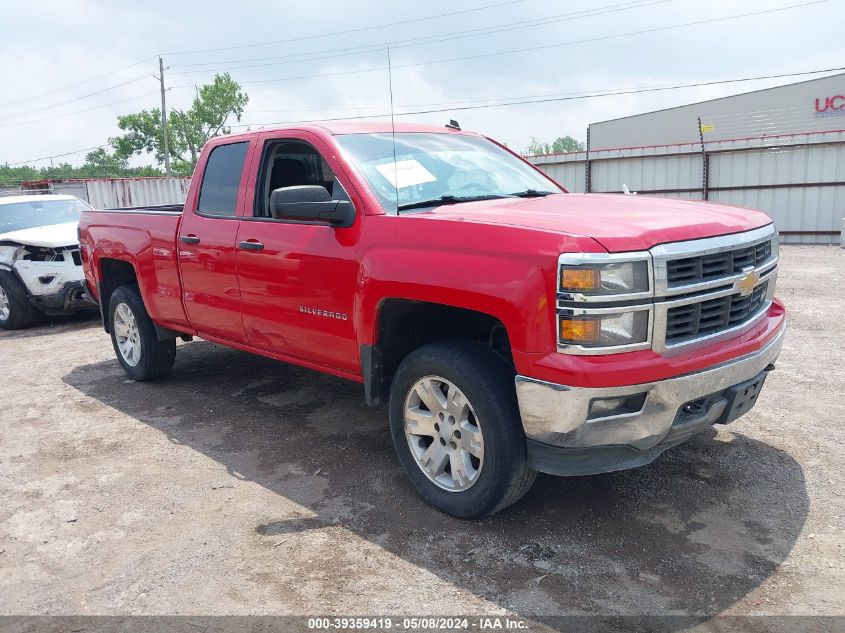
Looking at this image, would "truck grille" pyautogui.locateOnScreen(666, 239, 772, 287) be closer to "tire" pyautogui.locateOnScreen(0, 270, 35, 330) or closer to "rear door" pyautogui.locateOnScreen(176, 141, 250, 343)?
"rear door" pyautogui.locateOnScreen(176, 141, 250, 343)

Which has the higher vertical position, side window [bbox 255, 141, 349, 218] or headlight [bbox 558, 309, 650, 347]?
side window [bbox 255, 141, 349, 218]

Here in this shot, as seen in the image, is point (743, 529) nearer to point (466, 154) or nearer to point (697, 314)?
point (697, 314)

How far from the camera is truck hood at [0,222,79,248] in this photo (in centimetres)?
882

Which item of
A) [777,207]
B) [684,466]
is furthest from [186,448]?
[777,207]

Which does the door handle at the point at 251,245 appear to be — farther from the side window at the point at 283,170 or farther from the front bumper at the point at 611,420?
the front bumper at the point at 611,420

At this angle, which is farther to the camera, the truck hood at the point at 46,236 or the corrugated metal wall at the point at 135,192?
the corrugated metal wall at the point at 135,192

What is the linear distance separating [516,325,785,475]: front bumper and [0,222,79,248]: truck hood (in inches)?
298

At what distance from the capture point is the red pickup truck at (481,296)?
2.86 metres

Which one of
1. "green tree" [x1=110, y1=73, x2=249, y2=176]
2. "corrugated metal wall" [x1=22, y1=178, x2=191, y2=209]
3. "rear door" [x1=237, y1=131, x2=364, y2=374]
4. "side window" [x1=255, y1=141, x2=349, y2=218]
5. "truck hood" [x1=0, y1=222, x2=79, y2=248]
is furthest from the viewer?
"green tree" [x1=110, y1=73, x2=249, y2=176]

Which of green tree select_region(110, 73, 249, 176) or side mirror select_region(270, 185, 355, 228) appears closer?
side mirror select_region(270, 185, 355, 228)

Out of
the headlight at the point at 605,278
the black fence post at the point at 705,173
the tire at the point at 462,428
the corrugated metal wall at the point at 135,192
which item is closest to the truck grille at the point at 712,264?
the headlight at the point at 605,278

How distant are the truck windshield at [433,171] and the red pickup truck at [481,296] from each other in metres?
0.01

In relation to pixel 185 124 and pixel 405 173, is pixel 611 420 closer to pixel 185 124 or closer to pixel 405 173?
pixel 405 173

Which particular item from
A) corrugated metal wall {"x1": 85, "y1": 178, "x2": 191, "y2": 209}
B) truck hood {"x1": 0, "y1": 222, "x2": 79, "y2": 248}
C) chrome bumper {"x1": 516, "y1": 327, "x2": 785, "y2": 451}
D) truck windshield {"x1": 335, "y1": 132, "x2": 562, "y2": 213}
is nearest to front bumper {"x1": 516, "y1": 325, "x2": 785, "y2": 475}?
chrome bumper {"x1": 516, "y1": 327, "x2": 785, "y2": 451}
